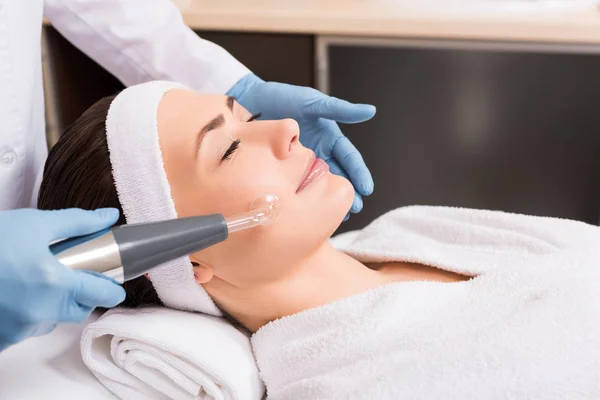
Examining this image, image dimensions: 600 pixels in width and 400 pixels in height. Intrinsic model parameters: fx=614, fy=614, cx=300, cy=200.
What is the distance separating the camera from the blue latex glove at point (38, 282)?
0.67 m

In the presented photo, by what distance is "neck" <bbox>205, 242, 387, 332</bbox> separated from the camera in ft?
3.42

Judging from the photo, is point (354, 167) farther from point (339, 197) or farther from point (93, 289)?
point (93, 289)

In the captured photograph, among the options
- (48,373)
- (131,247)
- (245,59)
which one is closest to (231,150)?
(131,247)

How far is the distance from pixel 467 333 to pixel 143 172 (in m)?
0.57

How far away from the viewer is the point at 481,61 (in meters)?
1.87

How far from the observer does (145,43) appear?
4.55ft

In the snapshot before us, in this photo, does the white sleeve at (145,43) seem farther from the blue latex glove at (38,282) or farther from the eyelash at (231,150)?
the blue latex glove at (38,282)

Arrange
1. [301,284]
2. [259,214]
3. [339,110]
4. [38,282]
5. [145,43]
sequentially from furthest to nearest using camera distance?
[145,43]
[339,110]
[301,284]
[259,214]
[38,282]

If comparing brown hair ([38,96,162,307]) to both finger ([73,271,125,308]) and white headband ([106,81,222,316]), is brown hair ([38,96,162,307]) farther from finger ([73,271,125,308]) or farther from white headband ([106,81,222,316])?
finger ([73,271,125,308])

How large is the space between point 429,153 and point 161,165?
1241 millimetres

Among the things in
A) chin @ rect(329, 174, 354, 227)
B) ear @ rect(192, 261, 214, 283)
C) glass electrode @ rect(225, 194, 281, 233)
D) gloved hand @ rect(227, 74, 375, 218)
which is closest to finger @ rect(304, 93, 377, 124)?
gloved hand @ rect(227, 74, 375, 218)

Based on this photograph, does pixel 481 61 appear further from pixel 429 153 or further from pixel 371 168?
pixel 371 168

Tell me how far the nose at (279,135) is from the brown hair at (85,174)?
25 centimetres

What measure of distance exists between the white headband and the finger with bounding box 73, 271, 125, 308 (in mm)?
213
